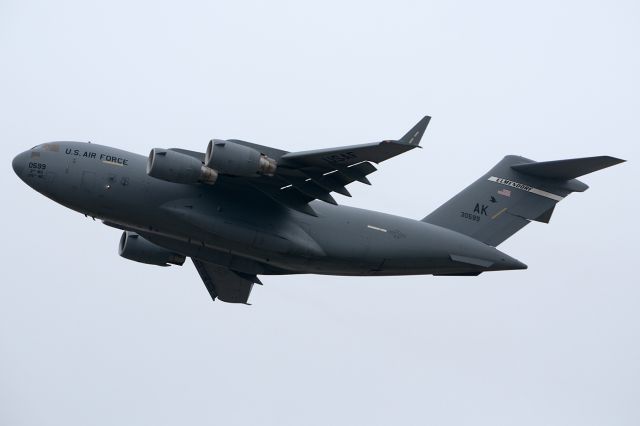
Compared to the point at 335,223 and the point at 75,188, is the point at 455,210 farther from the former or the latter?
the point at 75,188

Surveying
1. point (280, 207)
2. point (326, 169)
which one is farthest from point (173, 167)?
point (326, 169)

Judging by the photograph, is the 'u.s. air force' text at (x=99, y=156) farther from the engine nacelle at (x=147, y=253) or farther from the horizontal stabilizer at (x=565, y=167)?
the horizontal stabilizer at (x=565, y=167)

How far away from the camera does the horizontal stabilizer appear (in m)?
19.3

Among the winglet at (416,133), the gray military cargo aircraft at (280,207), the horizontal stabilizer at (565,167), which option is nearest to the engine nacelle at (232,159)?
the gray military cargo aircraft at (280,207)

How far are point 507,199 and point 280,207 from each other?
5.29 m

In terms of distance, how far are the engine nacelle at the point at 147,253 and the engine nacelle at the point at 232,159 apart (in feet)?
14.0

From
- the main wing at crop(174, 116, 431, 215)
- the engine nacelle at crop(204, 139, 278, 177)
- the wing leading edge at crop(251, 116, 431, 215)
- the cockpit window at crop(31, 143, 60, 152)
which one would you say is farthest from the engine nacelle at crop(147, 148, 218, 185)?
the cockpit window at crop(31, 143, 60, 152)

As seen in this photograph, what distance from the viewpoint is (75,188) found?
17.8 meters

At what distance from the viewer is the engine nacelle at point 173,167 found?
Result: 17234mm

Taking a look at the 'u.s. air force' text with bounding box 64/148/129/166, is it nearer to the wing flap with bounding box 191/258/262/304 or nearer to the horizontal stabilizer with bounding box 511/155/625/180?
the wing flap with bounding box 191/258/262/304

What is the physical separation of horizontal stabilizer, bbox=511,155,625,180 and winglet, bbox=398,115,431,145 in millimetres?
4108

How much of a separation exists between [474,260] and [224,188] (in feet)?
17.1

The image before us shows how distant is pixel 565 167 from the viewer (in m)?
20.5

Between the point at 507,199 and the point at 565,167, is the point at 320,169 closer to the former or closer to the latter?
the point at 507,199
